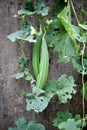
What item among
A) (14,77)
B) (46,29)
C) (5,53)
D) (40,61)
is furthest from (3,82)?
(46,29)

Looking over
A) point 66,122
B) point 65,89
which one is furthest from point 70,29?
point 66,122

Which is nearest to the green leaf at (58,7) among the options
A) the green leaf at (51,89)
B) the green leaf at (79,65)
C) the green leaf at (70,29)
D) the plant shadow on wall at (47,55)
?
the plant shadow on wall at (47,55)

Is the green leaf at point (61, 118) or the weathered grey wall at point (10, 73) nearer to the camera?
the green leaf at point (61, 118)

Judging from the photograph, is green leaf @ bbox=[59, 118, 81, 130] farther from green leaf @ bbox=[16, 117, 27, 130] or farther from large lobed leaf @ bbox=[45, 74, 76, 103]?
green leaf @ bbox=[16, 117, 27, 130]

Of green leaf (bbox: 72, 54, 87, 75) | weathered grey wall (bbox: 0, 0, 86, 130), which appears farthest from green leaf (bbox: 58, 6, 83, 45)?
weathered grey wall (bbox: 0, 0, 86, 130)

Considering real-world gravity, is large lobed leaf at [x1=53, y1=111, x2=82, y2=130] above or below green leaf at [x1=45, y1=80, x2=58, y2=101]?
below

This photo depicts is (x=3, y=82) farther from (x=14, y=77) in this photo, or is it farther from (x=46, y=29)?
(x=46, y=29)

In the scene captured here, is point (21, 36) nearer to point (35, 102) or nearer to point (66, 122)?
point (35, 102)

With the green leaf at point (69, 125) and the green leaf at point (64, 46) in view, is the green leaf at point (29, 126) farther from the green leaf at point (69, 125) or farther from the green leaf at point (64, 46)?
the green leaf at point (64, 46)
